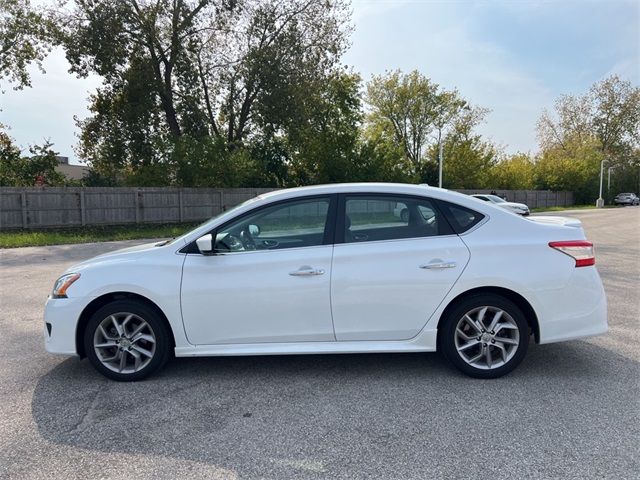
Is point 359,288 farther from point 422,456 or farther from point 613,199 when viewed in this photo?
point 613,199

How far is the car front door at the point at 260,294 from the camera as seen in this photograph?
378cm

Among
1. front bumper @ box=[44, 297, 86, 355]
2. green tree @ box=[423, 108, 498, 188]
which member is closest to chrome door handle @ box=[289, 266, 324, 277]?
front bumper @ box=[44, 297, 86, 355]

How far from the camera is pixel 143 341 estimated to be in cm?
393

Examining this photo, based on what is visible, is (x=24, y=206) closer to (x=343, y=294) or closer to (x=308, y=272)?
(x=308, y=272)

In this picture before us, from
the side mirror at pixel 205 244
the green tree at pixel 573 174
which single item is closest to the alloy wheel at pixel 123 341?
the side mirror at pixel 205 244

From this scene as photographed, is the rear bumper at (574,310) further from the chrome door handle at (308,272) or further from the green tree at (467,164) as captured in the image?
the green tree at (467,164)

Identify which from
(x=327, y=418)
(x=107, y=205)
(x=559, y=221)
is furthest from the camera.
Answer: (x=107, y=205)

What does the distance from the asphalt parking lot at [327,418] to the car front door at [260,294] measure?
46cm

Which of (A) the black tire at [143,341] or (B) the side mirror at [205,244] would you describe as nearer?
(B) the side mirror at [205,244]

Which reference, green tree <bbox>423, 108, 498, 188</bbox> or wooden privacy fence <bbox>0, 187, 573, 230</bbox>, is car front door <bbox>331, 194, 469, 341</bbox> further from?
green tree <bbox>423, 108, 498, 188</bbox>

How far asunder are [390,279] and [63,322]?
285 cm

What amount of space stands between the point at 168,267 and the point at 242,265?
0.64 metres

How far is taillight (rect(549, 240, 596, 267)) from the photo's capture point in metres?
3.86

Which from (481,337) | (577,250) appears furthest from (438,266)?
(577,250)
